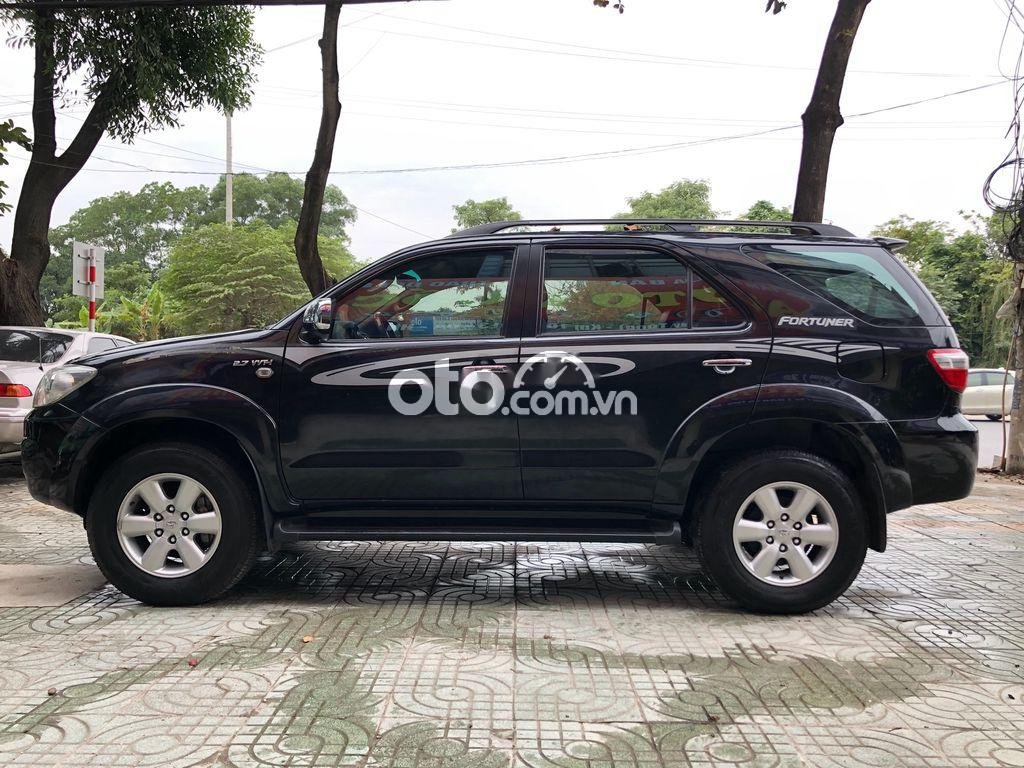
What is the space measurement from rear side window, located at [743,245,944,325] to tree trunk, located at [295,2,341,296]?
8889 millimetres

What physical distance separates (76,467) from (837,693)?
3.74 m

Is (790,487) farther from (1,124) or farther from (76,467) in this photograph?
(1,124)

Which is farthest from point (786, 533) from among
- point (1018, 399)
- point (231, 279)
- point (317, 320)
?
point (231, 279)

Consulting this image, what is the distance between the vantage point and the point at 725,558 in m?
4.38

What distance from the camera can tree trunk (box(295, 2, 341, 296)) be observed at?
1244cm

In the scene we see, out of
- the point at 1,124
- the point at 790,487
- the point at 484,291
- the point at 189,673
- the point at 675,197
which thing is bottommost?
the point at 189,673

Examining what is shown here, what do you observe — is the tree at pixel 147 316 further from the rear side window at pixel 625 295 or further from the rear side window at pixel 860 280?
the rear side window at pixel 860 280

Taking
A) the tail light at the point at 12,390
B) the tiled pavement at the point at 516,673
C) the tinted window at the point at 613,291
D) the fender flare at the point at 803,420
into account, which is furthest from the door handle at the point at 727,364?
the tail light at the point at 12,390

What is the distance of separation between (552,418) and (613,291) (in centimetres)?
75

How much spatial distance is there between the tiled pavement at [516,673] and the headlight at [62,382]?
3.61 ft

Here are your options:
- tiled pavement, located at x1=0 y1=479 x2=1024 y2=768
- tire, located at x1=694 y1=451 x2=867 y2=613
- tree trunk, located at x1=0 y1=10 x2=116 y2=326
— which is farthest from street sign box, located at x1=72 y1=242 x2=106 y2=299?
tire, located at x1=694 y1=451 x2=867 y2=613

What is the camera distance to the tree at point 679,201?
57.2 metres

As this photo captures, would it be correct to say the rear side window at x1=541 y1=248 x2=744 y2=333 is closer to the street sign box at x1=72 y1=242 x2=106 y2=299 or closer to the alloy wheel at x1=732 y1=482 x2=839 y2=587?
the alloy wheel at x1=732 y1=482 x2=839 y2=587

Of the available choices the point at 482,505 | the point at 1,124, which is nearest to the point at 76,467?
the point at 482,505
